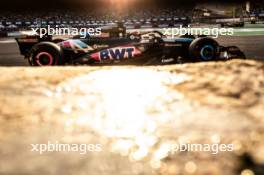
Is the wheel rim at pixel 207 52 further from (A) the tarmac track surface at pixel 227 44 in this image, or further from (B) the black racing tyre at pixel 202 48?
(A) the tarmac track surface at pixel 227 44

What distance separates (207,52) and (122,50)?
1567 mm

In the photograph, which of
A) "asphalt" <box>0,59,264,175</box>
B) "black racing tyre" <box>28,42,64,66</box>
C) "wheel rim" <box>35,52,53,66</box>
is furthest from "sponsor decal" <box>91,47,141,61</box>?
"asphalt" <box>0,59,264,175</box>

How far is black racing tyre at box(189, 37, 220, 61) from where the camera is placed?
5922 mm

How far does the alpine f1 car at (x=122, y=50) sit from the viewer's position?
582 centimetres

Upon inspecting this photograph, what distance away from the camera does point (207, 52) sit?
6.01 meters

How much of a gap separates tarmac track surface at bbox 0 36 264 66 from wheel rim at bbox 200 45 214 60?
10.8 feet

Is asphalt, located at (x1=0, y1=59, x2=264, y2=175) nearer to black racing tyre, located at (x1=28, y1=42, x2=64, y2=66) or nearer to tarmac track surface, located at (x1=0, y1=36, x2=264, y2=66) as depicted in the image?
black racing tyre, located at (x1=28, y1=42, x2=64, y2=66)

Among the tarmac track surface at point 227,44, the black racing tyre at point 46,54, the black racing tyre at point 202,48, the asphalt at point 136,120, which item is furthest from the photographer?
the tarmac track surface at point 227,44

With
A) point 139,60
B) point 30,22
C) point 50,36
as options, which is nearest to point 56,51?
point 50,36

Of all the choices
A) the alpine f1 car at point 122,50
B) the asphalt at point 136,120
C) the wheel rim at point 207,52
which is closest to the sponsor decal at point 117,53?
the alpine f1 car at point 122,50

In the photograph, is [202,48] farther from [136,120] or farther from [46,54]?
[136,120]

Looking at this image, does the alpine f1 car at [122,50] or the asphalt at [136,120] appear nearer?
the asphalt at [136,120]

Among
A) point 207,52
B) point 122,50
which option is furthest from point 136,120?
point 207,52

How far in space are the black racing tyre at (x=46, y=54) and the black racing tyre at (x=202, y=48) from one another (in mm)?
2369
